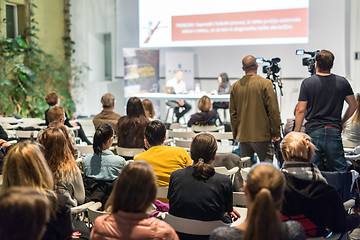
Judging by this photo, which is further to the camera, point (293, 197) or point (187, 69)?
point (187, 69)

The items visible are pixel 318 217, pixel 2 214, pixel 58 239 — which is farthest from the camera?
pixel 318 217

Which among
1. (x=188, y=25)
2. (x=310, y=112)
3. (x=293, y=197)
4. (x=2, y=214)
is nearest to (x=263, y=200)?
(x=293, y=197)

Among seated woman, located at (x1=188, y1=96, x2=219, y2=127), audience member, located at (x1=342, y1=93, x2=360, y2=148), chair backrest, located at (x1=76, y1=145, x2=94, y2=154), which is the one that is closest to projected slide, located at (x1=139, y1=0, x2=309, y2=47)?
seated woman, located at (x1=188, y1=96, x2=219, y2=127)

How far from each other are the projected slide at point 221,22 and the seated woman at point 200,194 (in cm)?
667

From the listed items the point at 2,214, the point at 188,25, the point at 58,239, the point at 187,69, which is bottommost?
the point at 58,239

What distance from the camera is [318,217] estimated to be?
2.18m

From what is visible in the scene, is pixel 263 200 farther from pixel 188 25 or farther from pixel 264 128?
pixel 188 25

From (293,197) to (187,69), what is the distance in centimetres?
752

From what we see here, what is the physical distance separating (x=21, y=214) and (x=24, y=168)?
1.97 ft

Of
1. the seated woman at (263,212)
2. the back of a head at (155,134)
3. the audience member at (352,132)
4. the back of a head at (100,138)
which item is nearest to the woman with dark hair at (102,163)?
the back of a head at (100,138)

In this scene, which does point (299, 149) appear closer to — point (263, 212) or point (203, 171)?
point (203, 171)

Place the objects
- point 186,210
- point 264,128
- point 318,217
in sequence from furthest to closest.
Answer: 1. point 264,128
2. point 186,210
3. point 318,217

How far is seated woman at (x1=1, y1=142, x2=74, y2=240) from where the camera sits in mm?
1962

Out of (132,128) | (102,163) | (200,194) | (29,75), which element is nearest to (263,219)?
(200,194)
